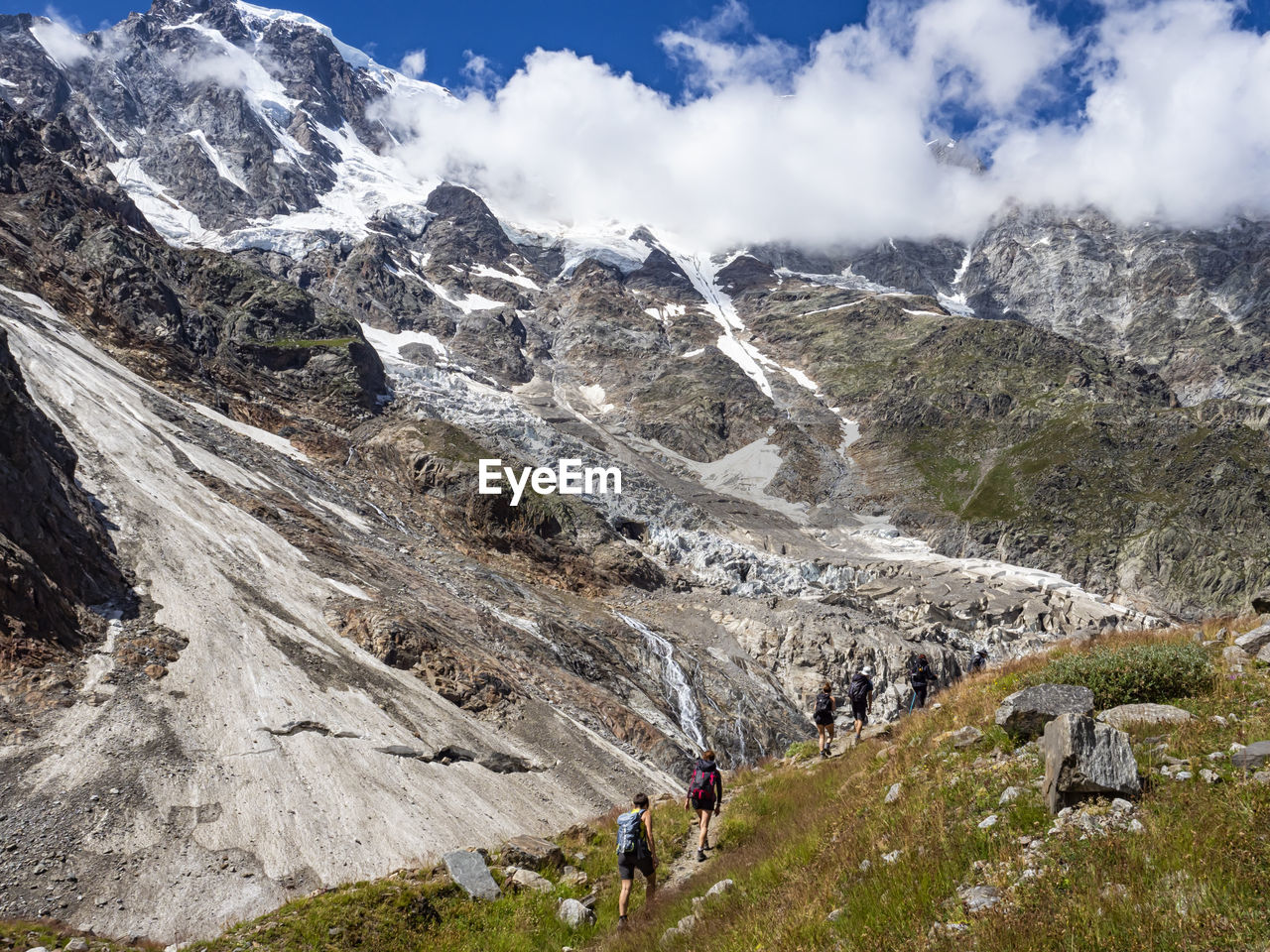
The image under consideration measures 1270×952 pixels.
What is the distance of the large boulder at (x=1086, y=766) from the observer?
7184mm

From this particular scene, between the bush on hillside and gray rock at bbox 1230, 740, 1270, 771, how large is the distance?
10.4ft

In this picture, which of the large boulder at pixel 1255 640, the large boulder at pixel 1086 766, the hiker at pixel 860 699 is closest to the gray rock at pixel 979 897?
the large boulder at pixel 1086 766

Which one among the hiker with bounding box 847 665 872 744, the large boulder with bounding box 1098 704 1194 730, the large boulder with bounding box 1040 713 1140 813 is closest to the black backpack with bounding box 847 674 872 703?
the hiker with bounding box 847 665 872 744

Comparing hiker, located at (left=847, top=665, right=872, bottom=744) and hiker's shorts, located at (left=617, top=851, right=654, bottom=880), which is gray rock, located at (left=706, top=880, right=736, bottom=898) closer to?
hiker's shorts, located at (left=617, top=851, right=654, bottom=880)

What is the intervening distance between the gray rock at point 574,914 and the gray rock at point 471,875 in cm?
135

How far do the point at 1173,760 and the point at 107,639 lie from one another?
3093 cm

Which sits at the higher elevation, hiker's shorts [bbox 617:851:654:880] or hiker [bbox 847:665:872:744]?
hiker [bbox 847:665:872:744]

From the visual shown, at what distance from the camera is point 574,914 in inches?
447

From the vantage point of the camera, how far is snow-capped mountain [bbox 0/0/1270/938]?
2034cm

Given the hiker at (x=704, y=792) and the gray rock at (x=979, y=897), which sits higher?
the gray rock at (x=979, y=897)

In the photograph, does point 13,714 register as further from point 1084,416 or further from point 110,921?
point 1084,416

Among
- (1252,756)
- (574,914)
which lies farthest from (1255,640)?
(574,914)

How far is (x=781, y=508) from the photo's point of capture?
140125 millimetres

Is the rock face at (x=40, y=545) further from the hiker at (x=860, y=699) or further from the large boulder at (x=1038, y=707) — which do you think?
the large boulder at (x=1038, y=707)
